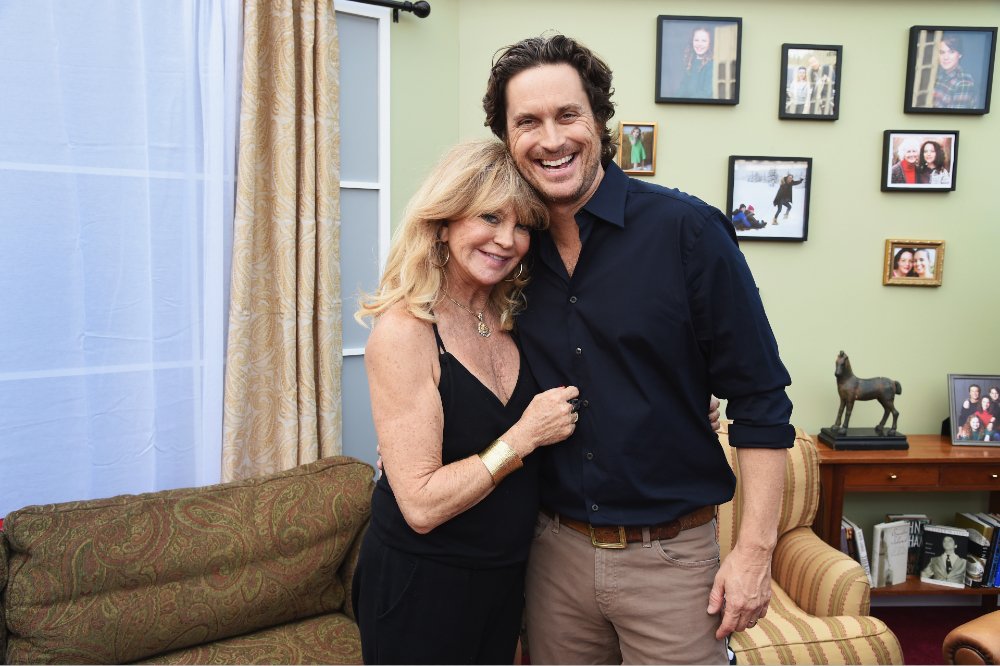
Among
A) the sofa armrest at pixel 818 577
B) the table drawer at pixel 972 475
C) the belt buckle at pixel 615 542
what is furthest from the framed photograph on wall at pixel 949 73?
the belt buckle at pixel 615 542

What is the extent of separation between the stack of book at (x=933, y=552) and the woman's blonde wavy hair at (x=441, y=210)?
2.49m

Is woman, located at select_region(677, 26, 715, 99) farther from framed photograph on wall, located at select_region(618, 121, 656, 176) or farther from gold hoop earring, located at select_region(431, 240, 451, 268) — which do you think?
gold hoop earring, located at select_region(431, 240, 451, 268)

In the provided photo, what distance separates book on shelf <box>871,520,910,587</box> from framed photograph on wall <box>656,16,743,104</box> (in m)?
2.07

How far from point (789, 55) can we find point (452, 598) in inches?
113

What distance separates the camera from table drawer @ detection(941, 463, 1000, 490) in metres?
2.89

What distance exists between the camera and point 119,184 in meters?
2.16

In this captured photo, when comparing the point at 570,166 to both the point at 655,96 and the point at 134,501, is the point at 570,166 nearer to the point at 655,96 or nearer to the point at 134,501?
the point at 134,501

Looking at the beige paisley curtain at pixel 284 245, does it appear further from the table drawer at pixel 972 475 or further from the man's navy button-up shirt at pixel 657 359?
the table drawer at pixel 972 475

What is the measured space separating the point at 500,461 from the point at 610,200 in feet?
1.86

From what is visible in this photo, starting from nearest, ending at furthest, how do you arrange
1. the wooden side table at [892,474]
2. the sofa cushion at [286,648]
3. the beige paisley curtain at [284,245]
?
the sofa cushion at [286,648]
the beige paisley curtain at [284,245]
the wooden side table at [892,474]

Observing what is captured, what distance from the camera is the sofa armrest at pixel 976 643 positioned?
1771 mm

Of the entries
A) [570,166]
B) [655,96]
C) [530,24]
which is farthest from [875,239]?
[570,166]

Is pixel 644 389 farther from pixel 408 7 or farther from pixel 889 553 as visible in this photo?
pixel 889 553

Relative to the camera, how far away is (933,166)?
3141 mm
